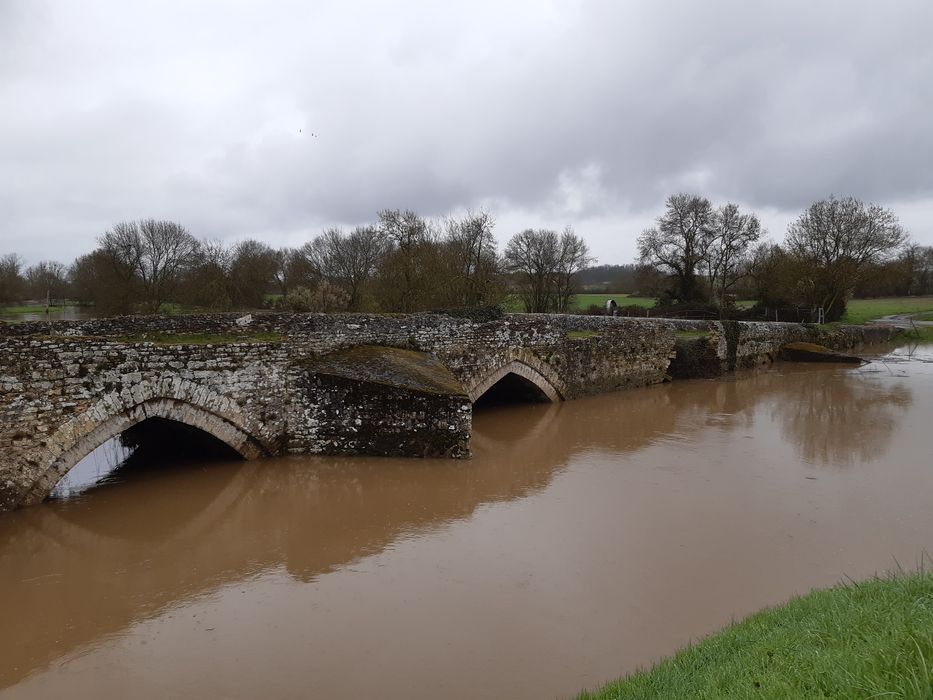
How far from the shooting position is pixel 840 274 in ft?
101

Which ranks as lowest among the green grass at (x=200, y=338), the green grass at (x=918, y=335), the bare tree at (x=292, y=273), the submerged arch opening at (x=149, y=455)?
the submerged arch opening at (x=149, y=455)

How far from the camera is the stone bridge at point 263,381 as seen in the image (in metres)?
7.25

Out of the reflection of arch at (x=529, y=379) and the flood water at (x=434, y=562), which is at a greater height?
the reflection of arch at (x=529, y=379)

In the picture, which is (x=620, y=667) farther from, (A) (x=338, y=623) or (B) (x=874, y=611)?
(A) (x=338, y=623)

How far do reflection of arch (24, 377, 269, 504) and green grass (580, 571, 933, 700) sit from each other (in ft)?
23.3

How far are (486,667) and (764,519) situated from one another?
4527mm

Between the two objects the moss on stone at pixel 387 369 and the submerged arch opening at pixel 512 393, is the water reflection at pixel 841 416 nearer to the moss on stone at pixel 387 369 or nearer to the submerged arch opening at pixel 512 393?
the submerged arch opening at pixel 512 393

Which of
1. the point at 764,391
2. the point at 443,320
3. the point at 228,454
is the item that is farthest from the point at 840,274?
the point at 228,454

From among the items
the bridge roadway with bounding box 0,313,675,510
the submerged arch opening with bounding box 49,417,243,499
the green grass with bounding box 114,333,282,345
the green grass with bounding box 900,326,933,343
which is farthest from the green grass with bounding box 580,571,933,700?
the green grass with bounding box 900,326,933,343

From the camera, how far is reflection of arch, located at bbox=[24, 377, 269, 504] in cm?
740

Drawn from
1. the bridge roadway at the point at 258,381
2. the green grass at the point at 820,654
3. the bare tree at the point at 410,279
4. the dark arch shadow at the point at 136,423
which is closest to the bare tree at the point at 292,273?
the bare tree at the point at 410,279

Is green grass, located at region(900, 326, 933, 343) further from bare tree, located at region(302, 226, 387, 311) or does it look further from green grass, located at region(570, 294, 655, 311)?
bare tree, located at region(302, 226, 387, 311)

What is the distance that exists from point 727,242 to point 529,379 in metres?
24.5

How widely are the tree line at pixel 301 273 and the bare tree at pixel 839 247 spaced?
16358 millimetres
